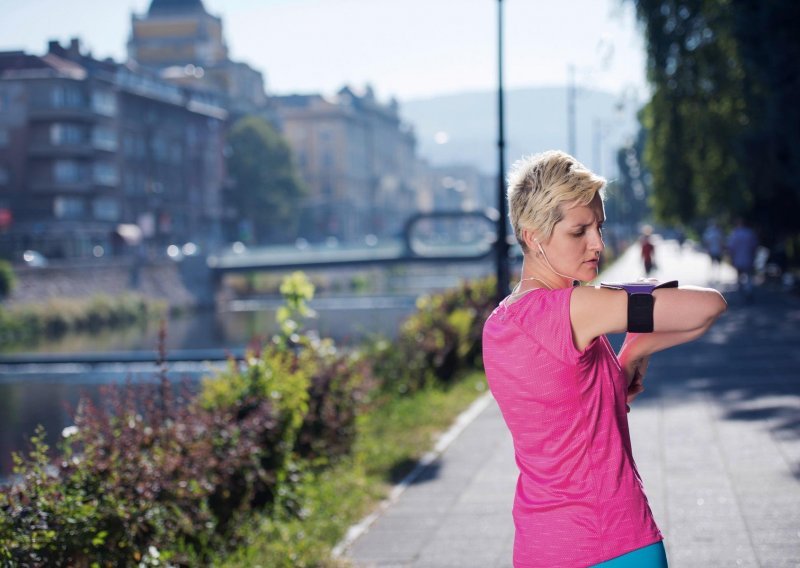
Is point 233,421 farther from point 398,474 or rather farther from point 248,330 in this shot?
point 248,330

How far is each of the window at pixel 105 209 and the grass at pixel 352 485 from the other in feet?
190

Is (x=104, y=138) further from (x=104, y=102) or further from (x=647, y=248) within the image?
(x=647, y=248)

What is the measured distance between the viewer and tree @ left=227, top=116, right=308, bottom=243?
9025 centimetres

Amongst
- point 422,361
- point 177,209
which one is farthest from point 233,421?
point 177,209

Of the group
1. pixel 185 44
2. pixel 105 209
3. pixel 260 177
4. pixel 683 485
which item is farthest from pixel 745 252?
pixel 185 44

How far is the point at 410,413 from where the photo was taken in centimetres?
1196

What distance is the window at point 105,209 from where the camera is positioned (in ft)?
224

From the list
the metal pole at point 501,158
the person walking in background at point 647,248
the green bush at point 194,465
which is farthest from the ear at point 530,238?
the person walking in background at point 647,248

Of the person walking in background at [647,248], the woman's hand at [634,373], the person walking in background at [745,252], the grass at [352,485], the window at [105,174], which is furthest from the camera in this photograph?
the window at [105,174]

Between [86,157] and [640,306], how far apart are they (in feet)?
224

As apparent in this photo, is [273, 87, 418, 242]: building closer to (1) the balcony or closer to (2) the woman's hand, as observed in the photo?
(1) the balcony

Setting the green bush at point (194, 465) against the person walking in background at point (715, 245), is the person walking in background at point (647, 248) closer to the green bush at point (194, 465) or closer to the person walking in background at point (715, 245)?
the person walking in background at point (715, 245)

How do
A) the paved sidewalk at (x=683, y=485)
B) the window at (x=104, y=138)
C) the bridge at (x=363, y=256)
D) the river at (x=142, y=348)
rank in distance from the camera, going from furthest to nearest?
the window at (x=104, y=138), the bridge at (x=363, y=256), the river at (x=142, y=348), the paved sidewalk at (x=683, y=485)

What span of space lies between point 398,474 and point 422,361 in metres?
5.59
